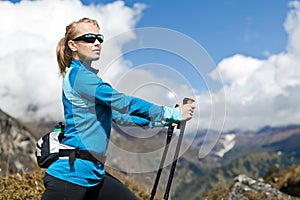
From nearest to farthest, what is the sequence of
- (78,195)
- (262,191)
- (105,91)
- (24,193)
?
(105,91)
(78,195)
(24,193)
(262,191)

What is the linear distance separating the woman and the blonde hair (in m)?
0.13

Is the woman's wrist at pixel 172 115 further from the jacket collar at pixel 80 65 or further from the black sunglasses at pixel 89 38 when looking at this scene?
the black sunglasses at pixel 89 38

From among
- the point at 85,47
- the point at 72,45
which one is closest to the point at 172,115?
the point at 85,47

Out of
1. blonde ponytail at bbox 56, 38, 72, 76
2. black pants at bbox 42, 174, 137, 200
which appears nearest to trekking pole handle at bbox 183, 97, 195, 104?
black pants at bbox 42, 174, 137, 200

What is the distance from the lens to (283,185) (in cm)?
2191

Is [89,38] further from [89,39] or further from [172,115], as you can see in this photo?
[172,115]

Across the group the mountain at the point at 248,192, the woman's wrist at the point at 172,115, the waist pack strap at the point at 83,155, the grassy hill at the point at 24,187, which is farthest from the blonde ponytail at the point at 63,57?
the mountain at the point at 248,192

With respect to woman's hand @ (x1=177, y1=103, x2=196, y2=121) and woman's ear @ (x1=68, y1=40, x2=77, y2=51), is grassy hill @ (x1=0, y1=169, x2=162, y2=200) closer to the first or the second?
woman's ear @ (x1=68, y1=40, x2=77, y2=51)

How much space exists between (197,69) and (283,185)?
19.9 meters

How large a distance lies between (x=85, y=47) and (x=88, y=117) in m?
0.82

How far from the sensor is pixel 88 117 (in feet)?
13.1

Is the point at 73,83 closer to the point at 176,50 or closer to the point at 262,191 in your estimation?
the point at 176,50

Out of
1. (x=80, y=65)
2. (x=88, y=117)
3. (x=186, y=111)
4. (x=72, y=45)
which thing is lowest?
(x=88, y=117)

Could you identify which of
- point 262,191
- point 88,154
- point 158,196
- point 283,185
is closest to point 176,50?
point 88,154
